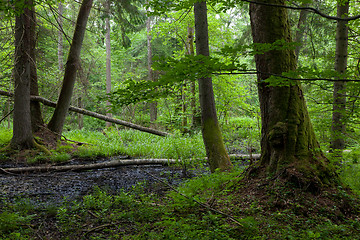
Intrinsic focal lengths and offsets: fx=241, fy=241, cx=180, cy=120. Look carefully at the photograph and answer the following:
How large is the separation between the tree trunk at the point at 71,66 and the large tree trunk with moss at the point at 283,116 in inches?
263

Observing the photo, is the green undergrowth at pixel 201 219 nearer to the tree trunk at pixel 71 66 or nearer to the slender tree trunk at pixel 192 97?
the tree trunk at pixel 71 66

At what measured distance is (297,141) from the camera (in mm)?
3393

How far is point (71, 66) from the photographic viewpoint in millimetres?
8359

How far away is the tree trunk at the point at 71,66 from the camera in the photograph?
27.1 feet

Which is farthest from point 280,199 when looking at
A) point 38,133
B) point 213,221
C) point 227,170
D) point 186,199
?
point 38,133

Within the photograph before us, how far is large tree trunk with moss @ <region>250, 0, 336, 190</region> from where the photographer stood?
132 inches

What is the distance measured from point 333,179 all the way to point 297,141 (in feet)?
2.24

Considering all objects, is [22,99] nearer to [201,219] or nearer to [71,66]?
[71,66]

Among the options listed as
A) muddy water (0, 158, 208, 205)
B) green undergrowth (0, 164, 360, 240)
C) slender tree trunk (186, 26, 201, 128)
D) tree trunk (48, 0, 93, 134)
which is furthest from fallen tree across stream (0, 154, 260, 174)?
slender tree trunk (186, 26, 201, 128)

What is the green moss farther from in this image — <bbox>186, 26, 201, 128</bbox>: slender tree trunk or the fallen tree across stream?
<bbox>186, 26, 201, 128</bbox>: slender tree trunk

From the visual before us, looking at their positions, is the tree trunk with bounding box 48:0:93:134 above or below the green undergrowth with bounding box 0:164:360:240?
above

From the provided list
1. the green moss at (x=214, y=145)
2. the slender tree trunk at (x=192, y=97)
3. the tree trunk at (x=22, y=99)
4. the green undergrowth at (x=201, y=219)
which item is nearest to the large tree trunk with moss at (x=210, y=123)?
the green moss at (x=214, y=145)

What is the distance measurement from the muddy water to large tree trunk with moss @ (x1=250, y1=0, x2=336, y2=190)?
6.64 ft

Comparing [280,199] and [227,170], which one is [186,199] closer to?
[280,199]
